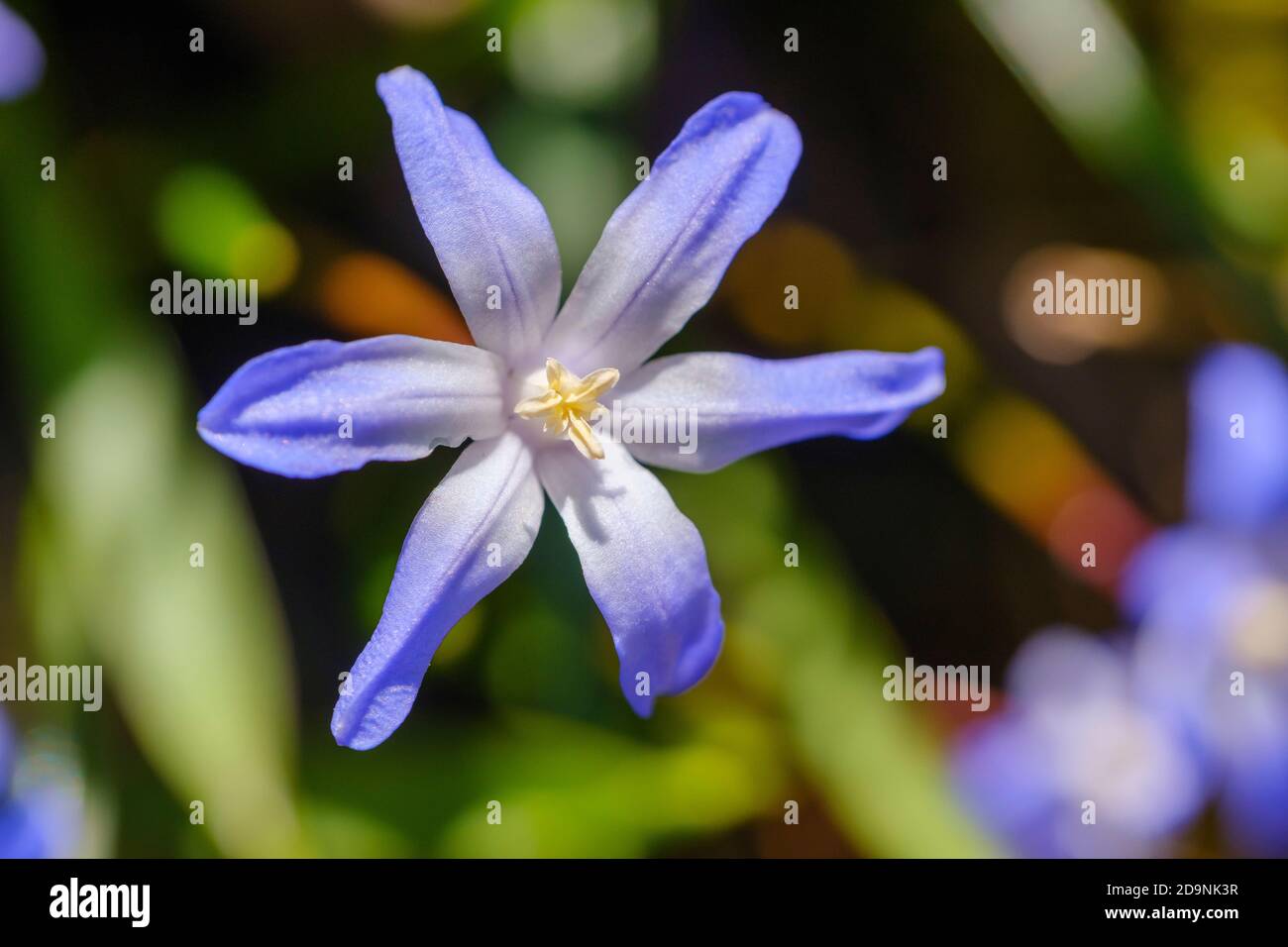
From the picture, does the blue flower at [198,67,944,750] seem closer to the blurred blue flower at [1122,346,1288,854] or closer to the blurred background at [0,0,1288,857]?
the blurred background at [0,0,1288,857]

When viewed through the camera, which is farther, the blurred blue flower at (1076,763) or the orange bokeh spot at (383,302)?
the blurred blue flower at (1076,763)

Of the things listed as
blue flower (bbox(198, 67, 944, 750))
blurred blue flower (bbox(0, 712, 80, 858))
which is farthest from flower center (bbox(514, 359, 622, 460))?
blurred blue flower (bbox(0, 712, 80, 858))

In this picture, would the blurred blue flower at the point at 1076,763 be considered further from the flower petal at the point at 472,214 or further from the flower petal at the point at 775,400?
the flower petal at the point at 472,214

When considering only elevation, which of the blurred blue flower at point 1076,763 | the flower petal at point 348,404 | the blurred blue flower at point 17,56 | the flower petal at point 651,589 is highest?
the blurred blue flower at point 17,56

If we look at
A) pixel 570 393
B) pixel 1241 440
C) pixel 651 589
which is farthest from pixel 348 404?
pixel 1241 440

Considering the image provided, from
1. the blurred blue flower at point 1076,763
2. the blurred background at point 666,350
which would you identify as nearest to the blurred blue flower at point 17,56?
the blurred background at point 666,350

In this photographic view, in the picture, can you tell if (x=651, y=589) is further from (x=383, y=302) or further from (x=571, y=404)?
(x=383, y=302)

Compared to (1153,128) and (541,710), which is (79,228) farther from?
(1153,128)
